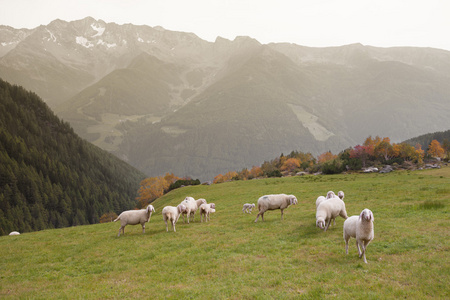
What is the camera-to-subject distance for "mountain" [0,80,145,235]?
12506cm

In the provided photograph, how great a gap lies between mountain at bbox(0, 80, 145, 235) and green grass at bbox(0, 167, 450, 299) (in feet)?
391

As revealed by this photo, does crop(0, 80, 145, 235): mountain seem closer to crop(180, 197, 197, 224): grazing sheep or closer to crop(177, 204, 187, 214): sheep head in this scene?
crop(180, 197, 197, 224): grazing sheep

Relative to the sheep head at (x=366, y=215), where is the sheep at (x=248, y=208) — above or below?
below

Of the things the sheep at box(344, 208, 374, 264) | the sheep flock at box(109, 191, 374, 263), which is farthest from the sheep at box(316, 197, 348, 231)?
the sheep at box(344, 208, 374, 264)

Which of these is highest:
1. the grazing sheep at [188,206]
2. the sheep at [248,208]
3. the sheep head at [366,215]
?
the sheep head at [366,215]

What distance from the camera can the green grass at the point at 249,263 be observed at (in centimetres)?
1027

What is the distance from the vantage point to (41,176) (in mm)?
145875

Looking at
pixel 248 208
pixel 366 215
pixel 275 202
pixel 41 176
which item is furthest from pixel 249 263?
pixel 41 176

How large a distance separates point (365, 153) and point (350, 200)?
5397 centimetres

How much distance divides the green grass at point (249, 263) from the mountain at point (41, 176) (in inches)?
4691

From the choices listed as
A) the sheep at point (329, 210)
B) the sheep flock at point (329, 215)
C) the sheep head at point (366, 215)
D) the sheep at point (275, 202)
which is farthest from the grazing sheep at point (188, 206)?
the sheep head at point (366, 215)

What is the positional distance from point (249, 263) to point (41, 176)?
173 meters

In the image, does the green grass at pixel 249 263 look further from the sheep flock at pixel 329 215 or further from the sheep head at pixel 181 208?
the sheep head at pixel 181 208

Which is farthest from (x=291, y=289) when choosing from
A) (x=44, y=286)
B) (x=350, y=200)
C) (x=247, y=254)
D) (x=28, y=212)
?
(x=28, y=212)
